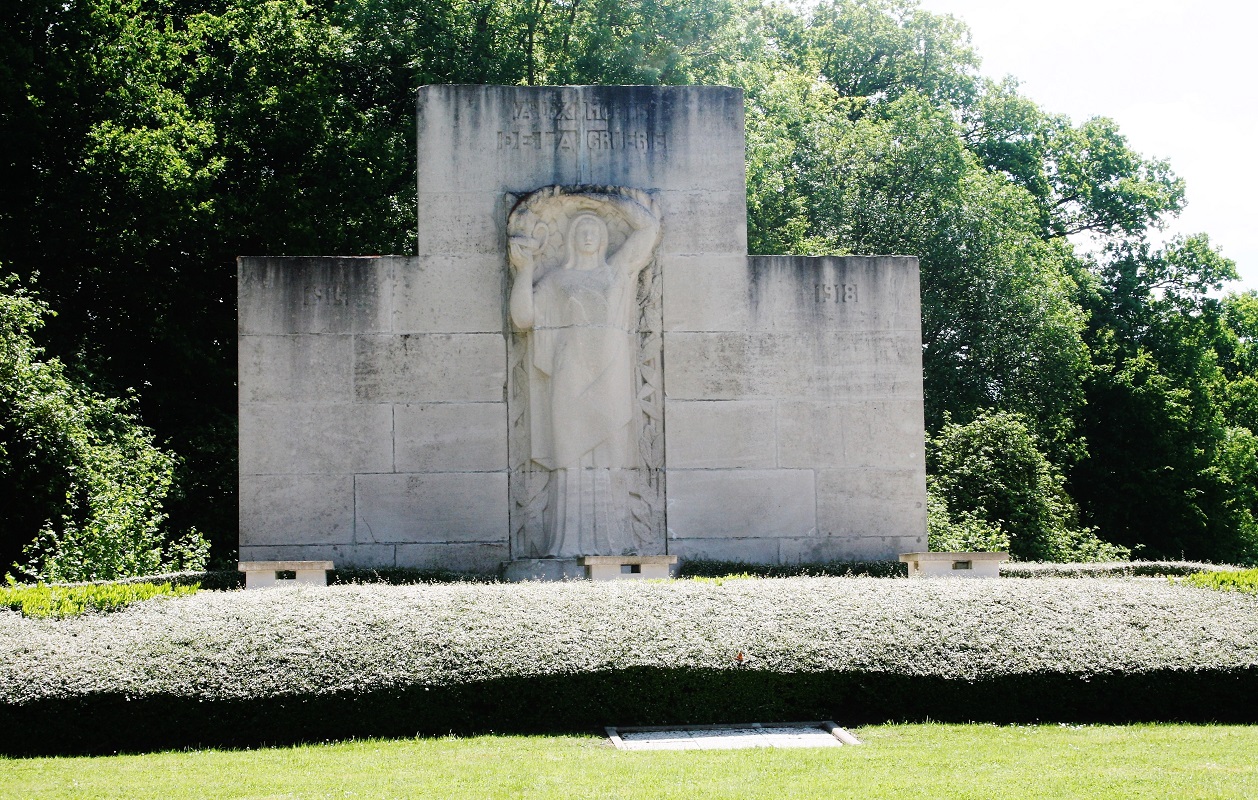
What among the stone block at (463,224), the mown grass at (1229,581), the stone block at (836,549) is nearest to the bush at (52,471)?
the stone block at (463,224)

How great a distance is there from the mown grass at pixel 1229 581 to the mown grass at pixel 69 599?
31.0 feet

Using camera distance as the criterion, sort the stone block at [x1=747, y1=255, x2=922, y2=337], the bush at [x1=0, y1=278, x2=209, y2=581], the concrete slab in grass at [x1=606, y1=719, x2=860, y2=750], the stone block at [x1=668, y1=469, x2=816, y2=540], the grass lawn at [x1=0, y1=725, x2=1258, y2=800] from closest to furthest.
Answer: the grass lawn at [x1=0, y1=725, x2=1258, y2=800]
the concrete slab in grass at [x1=606, y1=719, x2=860, y2=750]
the stone block at [x1=668, y1=469, x2=816, y2=540]
the stone block at [x1=747, y1=255, x2=922, y2=337]
the bush at [x1=0, y1=278, x2=209, y2=581]

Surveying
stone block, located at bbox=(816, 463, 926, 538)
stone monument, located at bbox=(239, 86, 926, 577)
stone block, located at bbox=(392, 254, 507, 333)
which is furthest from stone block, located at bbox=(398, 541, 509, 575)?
stone block, located at bbox=(816, 463, 926, 538)

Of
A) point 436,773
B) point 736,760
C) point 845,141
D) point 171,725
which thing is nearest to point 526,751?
point 436,773

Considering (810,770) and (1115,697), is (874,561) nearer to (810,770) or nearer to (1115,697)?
(1115,697)

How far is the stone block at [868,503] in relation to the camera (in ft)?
54.0

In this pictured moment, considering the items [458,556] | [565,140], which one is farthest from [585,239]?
[458,556]

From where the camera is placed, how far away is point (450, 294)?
16.3 m

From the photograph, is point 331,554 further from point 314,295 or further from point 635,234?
point 635,234

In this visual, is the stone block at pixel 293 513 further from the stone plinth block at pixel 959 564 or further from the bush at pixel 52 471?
the stone plinth block at pixel 959 564

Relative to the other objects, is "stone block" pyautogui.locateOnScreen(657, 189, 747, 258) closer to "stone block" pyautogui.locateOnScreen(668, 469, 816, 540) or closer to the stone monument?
the stone monument

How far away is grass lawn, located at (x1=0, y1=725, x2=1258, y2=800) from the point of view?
333 inches

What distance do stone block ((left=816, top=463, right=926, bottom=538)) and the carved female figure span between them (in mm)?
2309

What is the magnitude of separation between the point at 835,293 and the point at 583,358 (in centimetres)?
321
